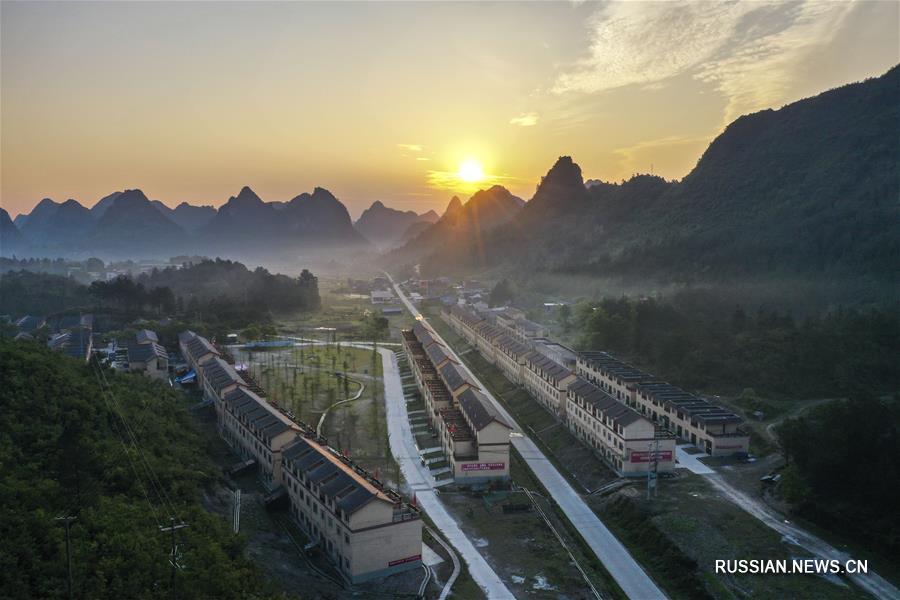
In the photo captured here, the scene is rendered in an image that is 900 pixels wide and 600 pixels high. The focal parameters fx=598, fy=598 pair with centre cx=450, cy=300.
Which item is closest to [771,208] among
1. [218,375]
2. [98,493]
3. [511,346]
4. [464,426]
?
[511,346]

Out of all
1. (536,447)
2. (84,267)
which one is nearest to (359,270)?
(84,267)

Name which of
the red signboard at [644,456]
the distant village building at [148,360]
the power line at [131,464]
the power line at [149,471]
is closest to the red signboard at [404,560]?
the power line at [149,471]

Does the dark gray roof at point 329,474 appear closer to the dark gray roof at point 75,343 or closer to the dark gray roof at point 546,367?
the dark gray roof at point 546,367

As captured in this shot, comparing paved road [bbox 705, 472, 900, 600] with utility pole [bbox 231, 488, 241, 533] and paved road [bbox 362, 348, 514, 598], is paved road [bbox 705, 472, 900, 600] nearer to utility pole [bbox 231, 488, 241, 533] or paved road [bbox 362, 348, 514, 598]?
paved road [bbox 362, 348, 514, 598]

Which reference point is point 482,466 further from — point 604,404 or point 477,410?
point 604,404

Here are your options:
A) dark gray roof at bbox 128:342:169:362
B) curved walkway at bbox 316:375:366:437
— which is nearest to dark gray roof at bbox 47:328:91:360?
dark gray roof at bbox 128:342:169:362

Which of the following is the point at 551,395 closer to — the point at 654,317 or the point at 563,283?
the point at 654,317
